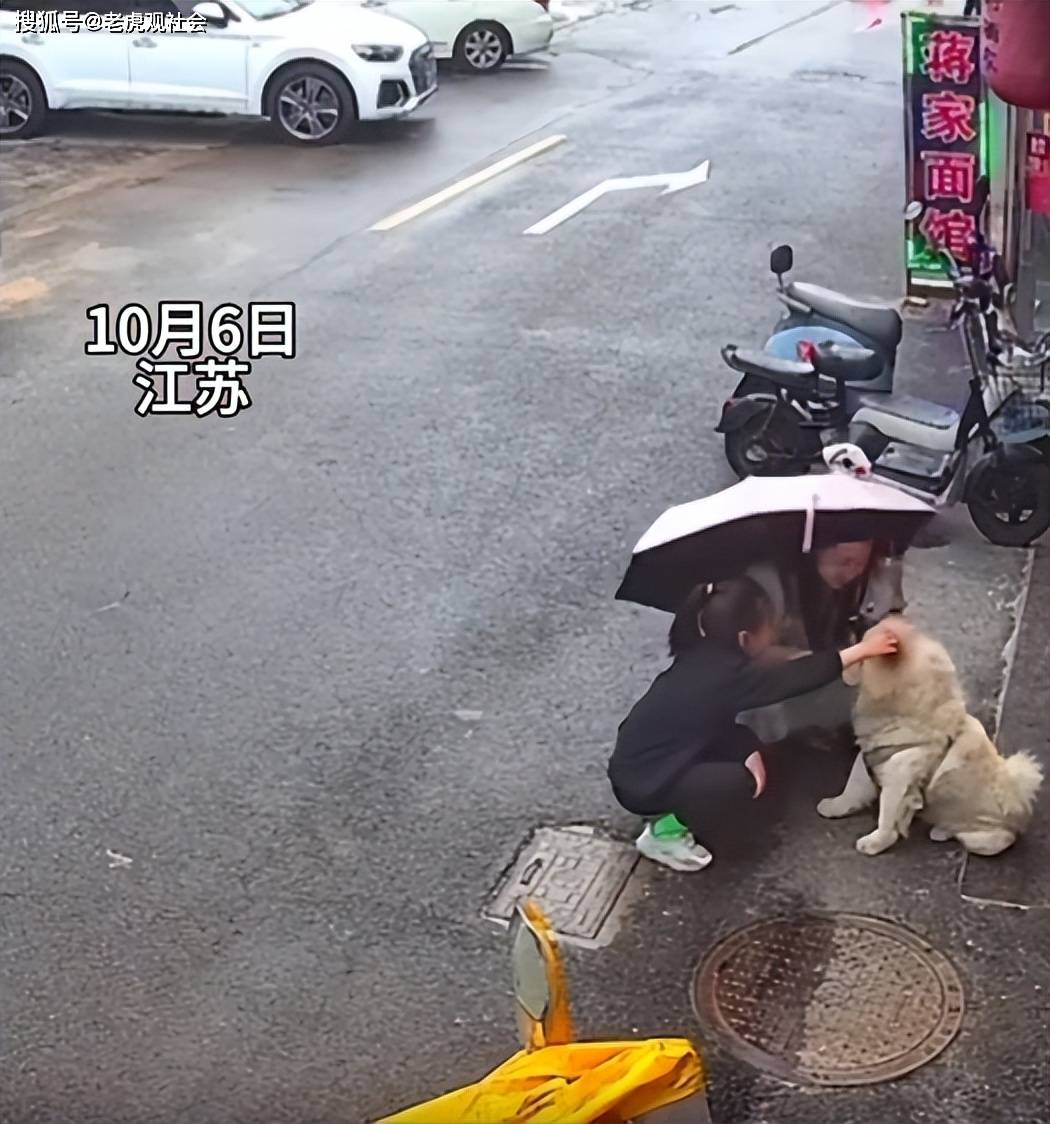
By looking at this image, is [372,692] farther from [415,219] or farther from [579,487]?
[415,219]

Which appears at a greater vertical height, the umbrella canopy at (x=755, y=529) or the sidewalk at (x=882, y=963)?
the umbrella canopy at (x=755, y=529)

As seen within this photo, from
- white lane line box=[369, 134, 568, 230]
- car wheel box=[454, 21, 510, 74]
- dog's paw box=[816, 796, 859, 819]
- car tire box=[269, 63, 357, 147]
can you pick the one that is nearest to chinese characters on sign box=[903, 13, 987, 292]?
white lane line box=[369, 134, 568, 230]

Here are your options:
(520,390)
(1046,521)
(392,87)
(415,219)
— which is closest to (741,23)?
(392,87)

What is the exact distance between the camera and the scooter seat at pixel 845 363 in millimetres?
7551

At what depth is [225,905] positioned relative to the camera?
16.1ft

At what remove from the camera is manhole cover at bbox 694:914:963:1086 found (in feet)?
13.9

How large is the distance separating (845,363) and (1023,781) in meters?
2.99

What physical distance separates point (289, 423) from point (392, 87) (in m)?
7.71

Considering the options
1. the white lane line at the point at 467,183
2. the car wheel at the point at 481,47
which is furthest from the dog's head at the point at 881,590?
the car wheel at the point at 481,47

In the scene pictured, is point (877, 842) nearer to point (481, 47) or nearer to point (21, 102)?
point (21, 102)

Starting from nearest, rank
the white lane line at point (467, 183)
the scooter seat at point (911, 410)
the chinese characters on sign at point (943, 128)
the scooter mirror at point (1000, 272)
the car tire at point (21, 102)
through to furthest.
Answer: the scooter seat at point (911, 410)
the scooter mirror at point (1000, 272)
the chinese characters on sign at point (943, 128)
the white lane line at point (467, 183)
the car tire at point (21, 102)

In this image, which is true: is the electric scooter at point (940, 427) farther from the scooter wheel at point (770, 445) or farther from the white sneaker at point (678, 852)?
the white sneaker at point (678, 852)

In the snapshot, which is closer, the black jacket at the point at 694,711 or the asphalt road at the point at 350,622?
the asphalt road at the point at 350,622

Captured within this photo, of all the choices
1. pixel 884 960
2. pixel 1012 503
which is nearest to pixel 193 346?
pixel 1012 503
